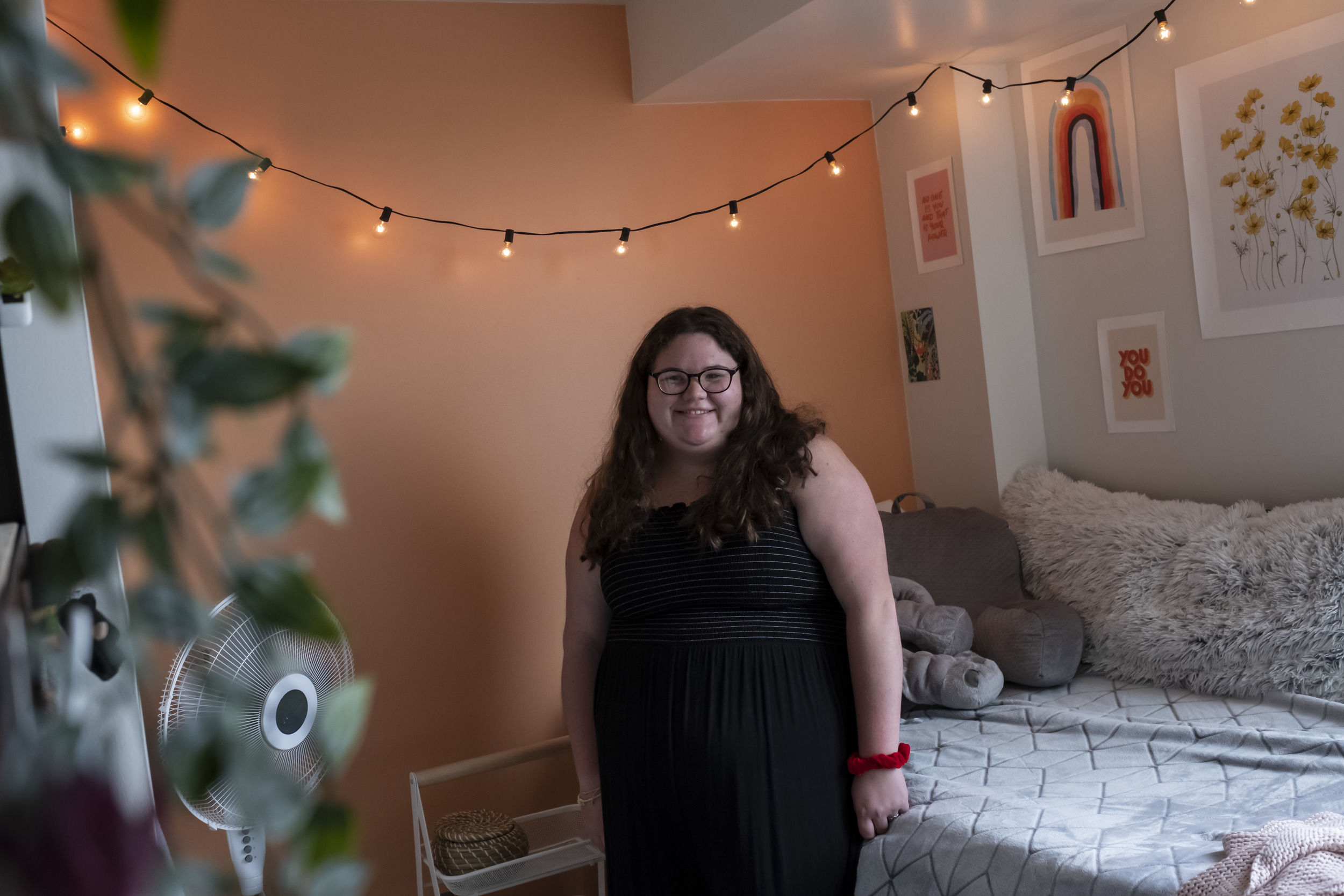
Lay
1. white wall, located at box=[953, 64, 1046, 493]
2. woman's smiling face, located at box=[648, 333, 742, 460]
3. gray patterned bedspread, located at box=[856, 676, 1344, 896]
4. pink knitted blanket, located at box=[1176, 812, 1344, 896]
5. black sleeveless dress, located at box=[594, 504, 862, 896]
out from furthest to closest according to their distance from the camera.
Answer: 1. white wall, located at box=[953, 64, 1046, 493]
2. woman's smiling face, located at box=[648, 333, 742, 460]
3. black sleeveless dress, located at box=[594, 504, 862, 896]
4. gray patterned bedspread, located at box=[856, 676, 1344, 896]
5. pink knitted blanket, located at box=[1176, 812, 1344, 896]

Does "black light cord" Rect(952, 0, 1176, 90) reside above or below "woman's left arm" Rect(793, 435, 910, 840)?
above

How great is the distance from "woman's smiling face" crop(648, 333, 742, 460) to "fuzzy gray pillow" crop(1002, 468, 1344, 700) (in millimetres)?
1120

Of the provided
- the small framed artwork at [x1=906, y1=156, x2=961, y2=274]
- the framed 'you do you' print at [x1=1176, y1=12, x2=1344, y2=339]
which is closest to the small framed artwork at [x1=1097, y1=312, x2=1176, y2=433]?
the framed 'you do you' print at [x1=1176, y1=12, x2=1344, y2=339]

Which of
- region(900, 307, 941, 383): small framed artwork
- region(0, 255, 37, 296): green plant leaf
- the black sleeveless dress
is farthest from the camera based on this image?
region(900, 307, 941, 383): small framed artwork

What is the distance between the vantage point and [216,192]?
27cm

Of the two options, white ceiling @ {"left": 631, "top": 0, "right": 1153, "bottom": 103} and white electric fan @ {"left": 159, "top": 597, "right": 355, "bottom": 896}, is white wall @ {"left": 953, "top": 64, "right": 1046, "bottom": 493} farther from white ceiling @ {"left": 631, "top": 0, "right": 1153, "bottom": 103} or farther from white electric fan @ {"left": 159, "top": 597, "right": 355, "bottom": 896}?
white electric fan @ {"left": 159, "top": 597, "right": 355, "bottom": 896}

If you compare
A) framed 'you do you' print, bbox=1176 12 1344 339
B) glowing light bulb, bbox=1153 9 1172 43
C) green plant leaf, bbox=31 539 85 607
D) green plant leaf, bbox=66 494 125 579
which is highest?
glowing light bulb, bbox=1153 9 1172 43

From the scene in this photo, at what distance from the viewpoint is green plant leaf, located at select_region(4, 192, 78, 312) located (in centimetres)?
23

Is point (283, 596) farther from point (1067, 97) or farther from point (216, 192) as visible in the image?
point (1067, 97)

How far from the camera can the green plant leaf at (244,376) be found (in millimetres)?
242

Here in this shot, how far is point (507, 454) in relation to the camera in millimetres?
2977

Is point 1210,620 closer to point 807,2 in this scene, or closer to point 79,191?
point 807,2

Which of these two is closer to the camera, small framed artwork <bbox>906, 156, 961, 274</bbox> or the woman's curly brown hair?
the woman's curly brown hair

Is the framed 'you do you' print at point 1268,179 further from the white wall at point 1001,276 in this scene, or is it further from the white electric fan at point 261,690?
the white electric fan at point 261,690
